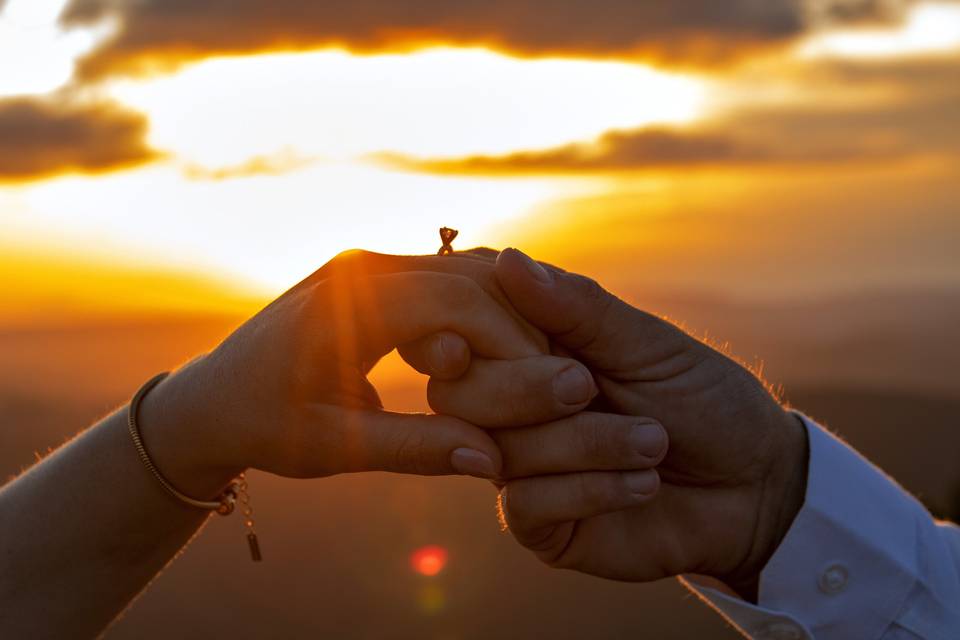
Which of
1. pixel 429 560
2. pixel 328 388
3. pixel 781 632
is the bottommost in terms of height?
pixel 429 560

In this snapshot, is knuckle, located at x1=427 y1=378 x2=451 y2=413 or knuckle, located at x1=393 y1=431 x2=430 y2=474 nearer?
knuckle, located at x1=393 y1=431 x2=430 y2=474

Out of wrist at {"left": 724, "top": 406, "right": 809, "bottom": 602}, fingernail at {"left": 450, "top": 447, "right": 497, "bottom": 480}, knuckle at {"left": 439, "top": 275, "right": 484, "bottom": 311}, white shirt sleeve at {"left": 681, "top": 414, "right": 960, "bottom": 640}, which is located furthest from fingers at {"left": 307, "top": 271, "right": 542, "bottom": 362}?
white shirt sleeve at {"left": 681, "top": 414, "right": 960, "bottom": 640}

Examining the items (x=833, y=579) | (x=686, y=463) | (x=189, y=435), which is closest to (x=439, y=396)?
(x=189, y=435)

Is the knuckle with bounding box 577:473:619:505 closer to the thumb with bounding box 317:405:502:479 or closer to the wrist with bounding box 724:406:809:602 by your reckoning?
the thumb with bounding box 317:405:502:479

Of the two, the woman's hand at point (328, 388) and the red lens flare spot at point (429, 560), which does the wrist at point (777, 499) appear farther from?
the red lens flare spot at point (429, 560)

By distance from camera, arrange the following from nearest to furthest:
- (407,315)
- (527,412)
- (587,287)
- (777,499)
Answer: (407,315)
(527,412)
(587,287)
(777,499)

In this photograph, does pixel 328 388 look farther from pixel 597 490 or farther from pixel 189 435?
pixel 597 490

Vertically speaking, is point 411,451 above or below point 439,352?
below
